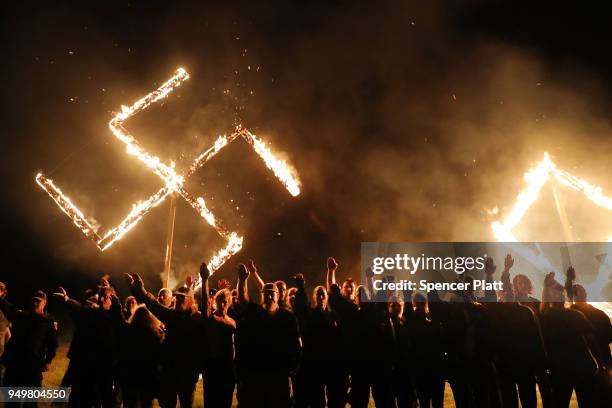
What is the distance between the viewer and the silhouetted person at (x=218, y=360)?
588cm

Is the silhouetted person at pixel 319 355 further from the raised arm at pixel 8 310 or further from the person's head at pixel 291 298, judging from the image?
the raised arm at pixel 8 310

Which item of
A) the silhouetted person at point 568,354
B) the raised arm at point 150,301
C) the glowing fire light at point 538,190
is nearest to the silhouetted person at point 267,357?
→ the raised arm at point 150,301

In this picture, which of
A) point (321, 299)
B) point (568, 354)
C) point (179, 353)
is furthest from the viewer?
point (321, 299)

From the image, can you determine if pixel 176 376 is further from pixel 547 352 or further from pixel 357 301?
pixel 547 352

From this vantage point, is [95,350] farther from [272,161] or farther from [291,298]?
[272,161]

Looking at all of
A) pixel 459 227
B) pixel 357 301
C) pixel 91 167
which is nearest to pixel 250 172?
pixel 91 167

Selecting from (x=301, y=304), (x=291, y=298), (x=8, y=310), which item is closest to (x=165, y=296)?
(x=291, y=298)

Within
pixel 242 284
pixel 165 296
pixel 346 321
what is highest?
pixel 165 296

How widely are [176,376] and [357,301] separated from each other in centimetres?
254

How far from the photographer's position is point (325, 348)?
6.08 metres

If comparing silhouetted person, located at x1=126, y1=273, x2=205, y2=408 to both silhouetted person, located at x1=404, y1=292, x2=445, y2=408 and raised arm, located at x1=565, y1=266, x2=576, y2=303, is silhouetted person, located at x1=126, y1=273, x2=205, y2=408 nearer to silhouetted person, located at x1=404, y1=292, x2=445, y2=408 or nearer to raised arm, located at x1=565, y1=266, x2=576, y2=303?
silhouetted person, located at x1=404, y1=292, x2=445, y2=408

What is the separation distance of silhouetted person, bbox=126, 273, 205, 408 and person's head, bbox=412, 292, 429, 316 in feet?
9.73

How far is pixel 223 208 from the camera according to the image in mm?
19031

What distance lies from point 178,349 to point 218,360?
54cm
